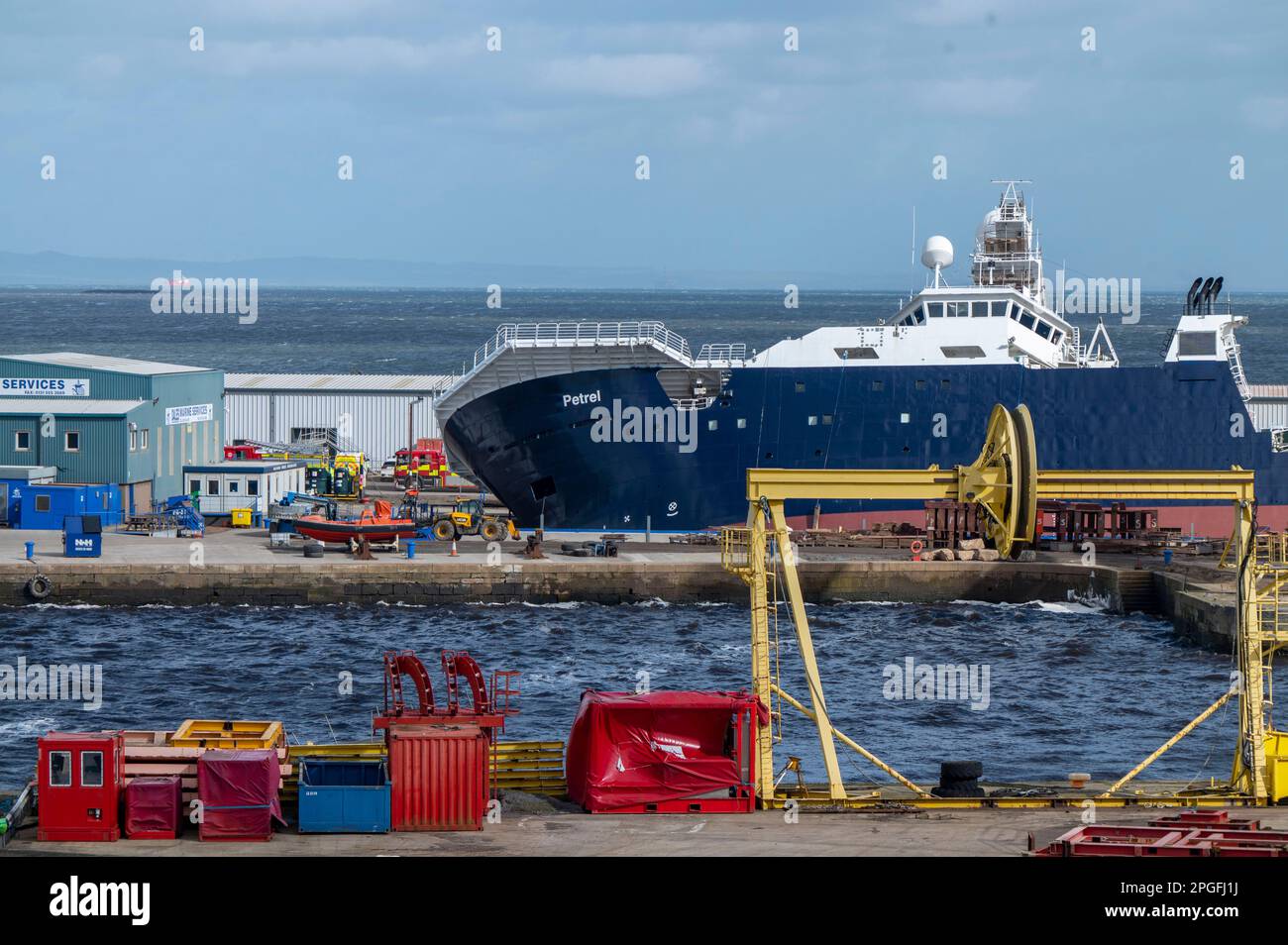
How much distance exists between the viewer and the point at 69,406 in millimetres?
51188

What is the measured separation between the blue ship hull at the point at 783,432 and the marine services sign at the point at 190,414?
8626 mm

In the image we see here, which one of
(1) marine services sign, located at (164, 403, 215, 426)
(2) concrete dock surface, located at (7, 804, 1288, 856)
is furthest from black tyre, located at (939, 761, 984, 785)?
(1) marine services sign, located at (164, 403, 215, 426)

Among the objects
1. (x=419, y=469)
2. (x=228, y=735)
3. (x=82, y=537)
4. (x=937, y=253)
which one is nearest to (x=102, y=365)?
(x=419, y=469)

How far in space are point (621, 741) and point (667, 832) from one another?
169 centimetres

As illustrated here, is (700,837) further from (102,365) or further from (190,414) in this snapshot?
(102,365)

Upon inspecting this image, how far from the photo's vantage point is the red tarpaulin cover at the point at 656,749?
21172 millimetres

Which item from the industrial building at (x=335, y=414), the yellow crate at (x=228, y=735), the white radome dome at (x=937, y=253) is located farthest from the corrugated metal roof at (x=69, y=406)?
the yellow crate at (x=228, y=735)

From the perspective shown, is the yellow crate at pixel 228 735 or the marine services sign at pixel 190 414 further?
the marine services sign at pixel 190 414

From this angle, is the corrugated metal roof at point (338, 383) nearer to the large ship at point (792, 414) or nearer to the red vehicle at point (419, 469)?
the red vehicle at point (419, 469)

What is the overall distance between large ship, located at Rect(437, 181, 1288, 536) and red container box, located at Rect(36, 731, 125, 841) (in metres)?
30.4

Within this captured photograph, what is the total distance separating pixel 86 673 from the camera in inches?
1394
